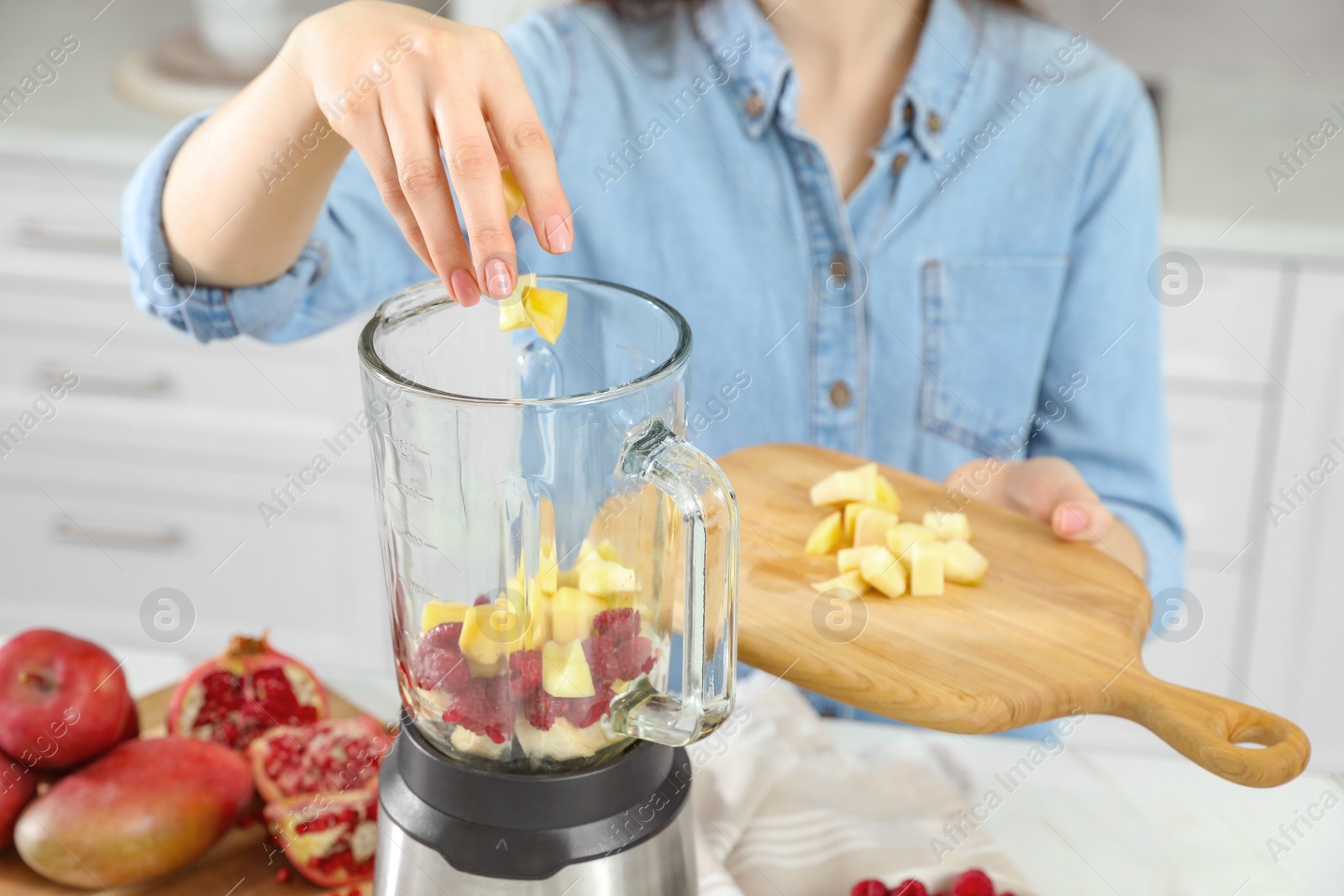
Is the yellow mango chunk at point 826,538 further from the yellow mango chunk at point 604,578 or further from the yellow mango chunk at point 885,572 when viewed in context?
the yellow mango chunk at point 604,578

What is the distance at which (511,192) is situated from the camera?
569 millimetres

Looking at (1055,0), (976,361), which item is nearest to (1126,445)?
(976,361)

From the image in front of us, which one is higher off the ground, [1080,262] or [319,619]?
[1080,262]

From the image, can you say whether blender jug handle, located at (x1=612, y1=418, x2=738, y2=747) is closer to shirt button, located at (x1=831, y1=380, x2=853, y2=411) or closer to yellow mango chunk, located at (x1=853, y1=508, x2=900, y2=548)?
yellow mango chunk, located at (x1=853, y1=508, x2=900, y2=548)

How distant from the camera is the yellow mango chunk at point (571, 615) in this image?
0.52 m

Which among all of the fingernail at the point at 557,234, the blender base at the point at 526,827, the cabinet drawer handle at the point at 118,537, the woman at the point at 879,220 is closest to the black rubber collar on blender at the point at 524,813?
the blender base at the point at 526,827

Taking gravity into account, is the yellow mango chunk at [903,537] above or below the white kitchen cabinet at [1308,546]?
above

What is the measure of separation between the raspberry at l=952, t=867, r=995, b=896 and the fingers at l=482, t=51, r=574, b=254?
39 cm

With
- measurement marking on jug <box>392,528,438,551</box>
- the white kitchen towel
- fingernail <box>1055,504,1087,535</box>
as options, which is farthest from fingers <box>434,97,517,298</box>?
fingernail <box>1055,504,1087,535</box>

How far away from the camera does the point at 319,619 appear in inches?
70.4

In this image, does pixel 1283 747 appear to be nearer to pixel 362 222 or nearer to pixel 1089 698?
pixel 1089 698

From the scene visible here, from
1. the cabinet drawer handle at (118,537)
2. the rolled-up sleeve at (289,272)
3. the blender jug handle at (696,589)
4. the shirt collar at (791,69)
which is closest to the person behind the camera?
the blender jug handle at (696,589)

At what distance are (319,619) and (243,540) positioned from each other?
0.16m

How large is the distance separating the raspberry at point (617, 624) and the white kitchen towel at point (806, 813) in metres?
0.19
